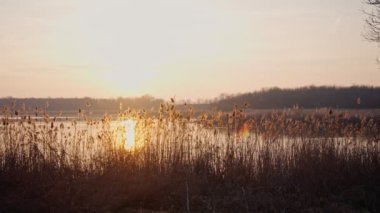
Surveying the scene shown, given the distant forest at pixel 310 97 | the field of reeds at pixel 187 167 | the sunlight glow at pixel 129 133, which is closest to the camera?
the field of reeds at pixel 187 167

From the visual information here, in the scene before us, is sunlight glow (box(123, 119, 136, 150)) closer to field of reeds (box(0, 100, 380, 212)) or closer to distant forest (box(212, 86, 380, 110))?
field of reeds (box(0, 100, 380, 212))

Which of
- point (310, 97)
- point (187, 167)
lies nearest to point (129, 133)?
→ point (187, 167)

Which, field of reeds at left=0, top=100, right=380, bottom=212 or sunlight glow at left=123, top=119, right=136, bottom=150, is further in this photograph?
sunlight glow at left=123, top=119, right=136, bottom=150

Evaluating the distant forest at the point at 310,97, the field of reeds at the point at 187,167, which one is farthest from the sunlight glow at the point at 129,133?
the distant forest at the point at 310,97

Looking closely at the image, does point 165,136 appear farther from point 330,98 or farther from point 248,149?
point 330,98

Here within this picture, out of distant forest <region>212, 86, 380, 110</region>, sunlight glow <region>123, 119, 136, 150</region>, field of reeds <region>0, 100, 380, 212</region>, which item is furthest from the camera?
distant forest <region>212, 86, 380, 110</region>

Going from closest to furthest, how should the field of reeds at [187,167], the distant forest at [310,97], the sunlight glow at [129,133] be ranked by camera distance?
the field of reeds at [187,167] → the sunlight glow at [129,133] → the distant forest at [310,97]

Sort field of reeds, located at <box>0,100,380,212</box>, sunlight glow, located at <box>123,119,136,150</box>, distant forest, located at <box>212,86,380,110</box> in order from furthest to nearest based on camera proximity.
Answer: distant forest, located at <box>212,86,380,110</box>, sunlight glow, located at <box>123,119,136,150</box>, field of reeds, located at <box>0,100,380,212</box>

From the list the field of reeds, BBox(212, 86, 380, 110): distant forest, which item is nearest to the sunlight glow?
the field of reeds

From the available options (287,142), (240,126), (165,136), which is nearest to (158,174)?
(165,136)

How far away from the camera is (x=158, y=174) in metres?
10.9

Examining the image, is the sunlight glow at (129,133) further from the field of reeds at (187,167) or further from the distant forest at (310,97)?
the distant forest at (310,97)

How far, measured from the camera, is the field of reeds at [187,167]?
962 centimetres

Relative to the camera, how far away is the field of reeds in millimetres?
9625
